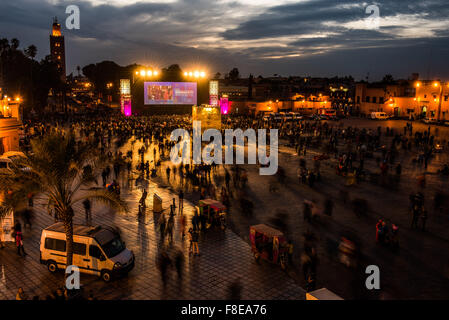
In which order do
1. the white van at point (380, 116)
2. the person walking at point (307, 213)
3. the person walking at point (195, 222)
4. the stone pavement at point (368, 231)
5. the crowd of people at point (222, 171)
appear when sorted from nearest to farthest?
the stone pavement at point (368, 231), the crowd of people at point (222, 171), the person walking at point (195, 222), the person walking at point (307, 213), the white van at point (380, 116)

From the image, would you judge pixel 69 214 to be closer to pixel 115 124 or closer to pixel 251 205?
pixel 251 205

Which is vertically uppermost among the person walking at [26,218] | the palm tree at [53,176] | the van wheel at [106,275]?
the palm tree at [53,176]

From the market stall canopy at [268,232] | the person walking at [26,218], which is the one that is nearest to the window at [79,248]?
the person walking at [26,218]


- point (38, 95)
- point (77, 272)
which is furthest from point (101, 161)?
point (38, 95)

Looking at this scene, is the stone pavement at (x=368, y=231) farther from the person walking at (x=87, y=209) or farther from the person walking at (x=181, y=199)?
the person walking at (x=87, y=209)

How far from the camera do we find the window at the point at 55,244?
1041 cm

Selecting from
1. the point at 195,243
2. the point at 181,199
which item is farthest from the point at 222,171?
the point at 195,243

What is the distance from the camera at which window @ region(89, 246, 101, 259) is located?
33.2 feet

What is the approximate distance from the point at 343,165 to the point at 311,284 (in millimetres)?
14837

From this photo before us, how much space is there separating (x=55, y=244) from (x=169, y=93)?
173 ft

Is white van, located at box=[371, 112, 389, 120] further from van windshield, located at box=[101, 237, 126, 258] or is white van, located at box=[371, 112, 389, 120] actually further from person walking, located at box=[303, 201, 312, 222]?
van windshield, located at box=[101, 237, 126, 258]

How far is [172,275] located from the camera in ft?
34.3

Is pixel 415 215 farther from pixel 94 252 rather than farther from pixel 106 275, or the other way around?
pixel 94 252

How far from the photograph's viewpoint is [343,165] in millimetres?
23125
